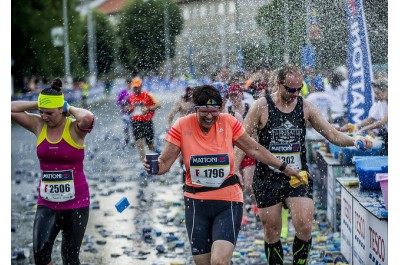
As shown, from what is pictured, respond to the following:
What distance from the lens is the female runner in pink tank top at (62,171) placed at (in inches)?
254

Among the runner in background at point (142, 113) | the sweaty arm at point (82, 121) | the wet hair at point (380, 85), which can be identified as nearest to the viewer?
the sweaty arm at point (82, 121)

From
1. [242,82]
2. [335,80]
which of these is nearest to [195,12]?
[335,80]

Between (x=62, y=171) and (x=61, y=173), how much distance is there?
19 mm

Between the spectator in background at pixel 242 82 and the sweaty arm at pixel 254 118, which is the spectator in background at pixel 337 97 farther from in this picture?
the sweaty arm at pixel 254 118

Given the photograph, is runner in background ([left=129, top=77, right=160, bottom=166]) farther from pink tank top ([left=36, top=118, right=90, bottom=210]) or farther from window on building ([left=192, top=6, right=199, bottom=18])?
window on building ([left=192, top=6, right=199, bottom=18])

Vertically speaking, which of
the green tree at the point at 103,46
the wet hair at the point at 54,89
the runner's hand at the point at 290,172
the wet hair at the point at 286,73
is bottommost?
the runner's hand at the point at 290,172

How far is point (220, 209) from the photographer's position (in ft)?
19.6

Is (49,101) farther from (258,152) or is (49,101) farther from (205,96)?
(258,152)

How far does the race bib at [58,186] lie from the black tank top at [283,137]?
64.4 inches

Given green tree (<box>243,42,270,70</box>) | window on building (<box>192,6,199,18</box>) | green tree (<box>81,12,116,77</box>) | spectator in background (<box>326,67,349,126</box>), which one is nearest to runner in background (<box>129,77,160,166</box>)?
green tree (<box>243,42,270,70</box>)

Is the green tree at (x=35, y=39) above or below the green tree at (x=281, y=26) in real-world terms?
above

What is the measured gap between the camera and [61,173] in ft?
21.2

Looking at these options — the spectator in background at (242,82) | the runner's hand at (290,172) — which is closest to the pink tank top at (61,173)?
the runner's hand at (290,172)
